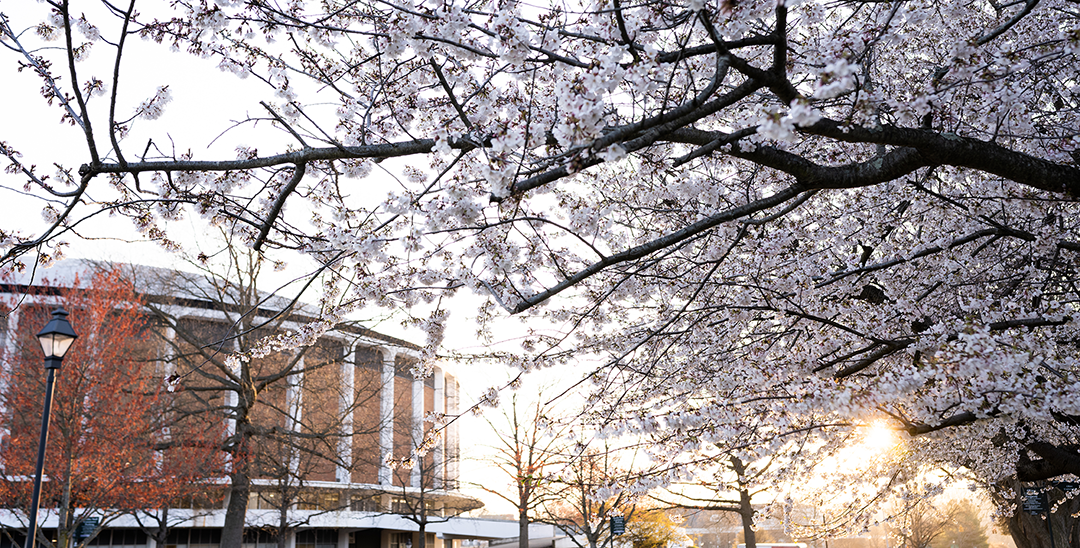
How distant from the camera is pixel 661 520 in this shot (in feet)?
85.5

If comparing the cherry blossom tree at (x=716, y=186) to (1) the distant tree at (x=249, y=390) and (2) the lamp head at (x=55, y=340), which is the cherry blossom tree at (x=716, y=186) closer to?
(2) the lamp head at (x=55, y=340)

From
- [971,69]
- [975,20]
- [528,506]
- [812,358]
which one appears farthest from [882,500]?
[528,506]

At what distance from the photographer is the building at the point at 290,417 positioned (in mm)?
16641

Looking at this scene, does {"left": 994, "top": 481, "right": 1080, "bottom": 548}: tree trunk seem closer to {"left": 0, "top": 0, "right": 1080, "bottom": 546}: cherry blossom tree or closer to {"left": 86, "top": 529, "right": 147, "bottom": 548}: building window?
{"left": 0, "top": 0, "right": 1080, "bottom": 546}: cherry blossom tree

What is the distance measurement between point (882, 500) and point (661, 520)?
1692cm

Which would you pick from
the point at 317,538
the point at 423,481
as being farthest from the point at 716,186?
the point at 317,538

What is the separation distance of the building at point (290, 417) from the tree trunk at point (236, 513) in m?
1.06

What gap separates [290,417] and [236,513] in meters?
2.37

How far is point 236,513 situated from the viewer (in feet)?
50.8

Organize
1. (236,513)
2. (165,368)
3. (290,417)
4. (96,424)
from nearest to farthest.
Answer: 1. (96,424)
2. (236,513)
3. (290,417)
4. (165,368)

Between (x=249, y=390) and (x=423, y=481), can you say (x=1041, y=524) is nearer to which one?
(x=423, y=481)

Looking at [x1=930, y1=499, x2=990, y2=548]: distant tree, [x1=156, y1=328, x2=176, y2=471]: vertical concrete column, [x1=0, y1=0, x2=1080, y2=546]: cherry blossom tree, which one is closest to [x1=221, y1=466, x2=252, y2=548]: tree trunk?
[x1=156, y1=328, x2=176, y2=471]: vertical concrete column

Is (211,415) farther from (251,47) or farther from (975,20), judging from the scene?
(975,20)

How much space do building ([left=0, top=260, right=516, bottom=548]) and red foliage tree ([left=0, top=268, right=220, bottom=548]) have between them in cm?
48
